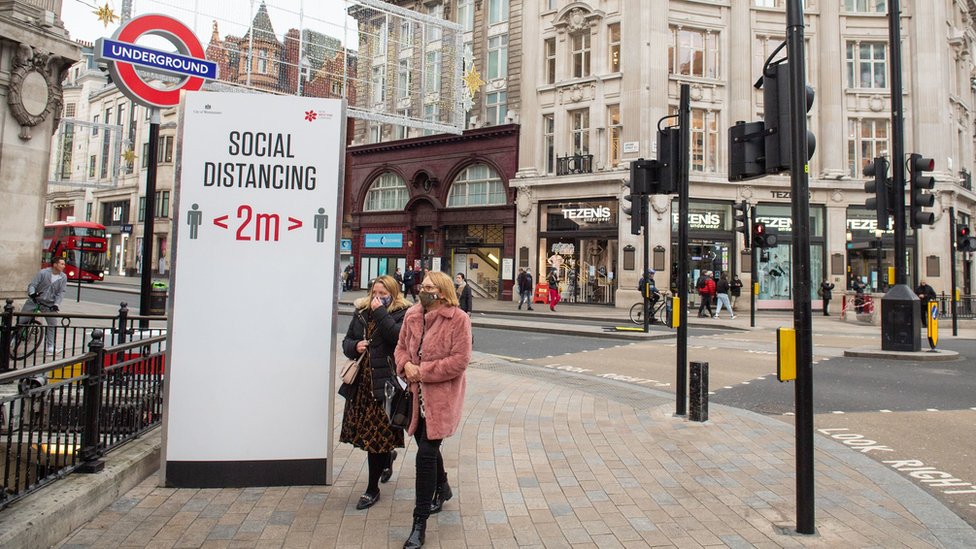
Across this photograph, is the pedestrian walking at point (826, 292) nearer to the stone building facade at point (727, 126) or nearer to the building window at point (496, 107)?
the stone building facade at point (727, 126)

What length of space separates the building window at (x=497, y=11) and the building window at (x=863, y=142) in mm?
18192

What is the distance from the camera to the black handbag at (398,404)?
12.9ft

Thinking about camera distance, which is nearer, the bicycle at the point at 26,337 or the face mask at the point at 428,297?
the face mask at the point at 428,297

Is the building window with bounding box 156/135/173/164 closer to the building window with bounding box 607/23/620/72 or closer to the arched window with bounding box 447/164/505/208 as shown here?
the arched window with bounding box 447/164/505/208

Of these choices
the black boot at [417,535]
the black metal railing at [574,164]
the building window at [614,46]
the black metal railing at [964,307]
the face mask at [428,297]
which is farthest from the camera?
the black metal railing at [574,164]

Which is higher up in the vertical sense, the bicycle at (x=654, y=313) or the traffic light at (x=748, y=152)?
the traffic light at (x=748, y=152)

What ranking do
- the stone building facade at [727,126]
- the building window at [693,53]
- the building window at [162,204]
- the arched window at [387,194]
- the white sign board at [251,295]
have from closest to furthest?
the white sign board at [251,295] → the stone building facade at [727,126] → the building window at [693,53] → the arched window at [387,194] → the building window at [162,204]

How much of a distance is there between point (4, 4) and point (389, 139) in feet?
95.0

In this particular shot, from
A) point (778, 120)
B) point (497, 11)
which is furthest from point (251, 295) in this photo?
point (497, 11)

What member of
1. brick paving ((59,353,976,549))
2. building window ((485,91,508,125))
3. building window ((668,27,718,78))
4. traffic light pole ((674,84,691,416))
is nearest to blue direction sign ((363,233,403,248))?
building window ((485,91,508,125))

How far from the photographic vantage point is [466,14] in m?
35.5

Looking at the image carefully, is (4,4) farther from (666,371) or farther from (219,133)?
(666,371)

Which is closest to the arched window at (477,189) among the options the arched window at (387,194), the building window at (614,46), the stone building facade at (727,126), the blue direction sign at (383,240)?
the stone building facade at (727,126)

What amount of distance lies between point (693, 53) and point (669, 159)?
23.7 m
